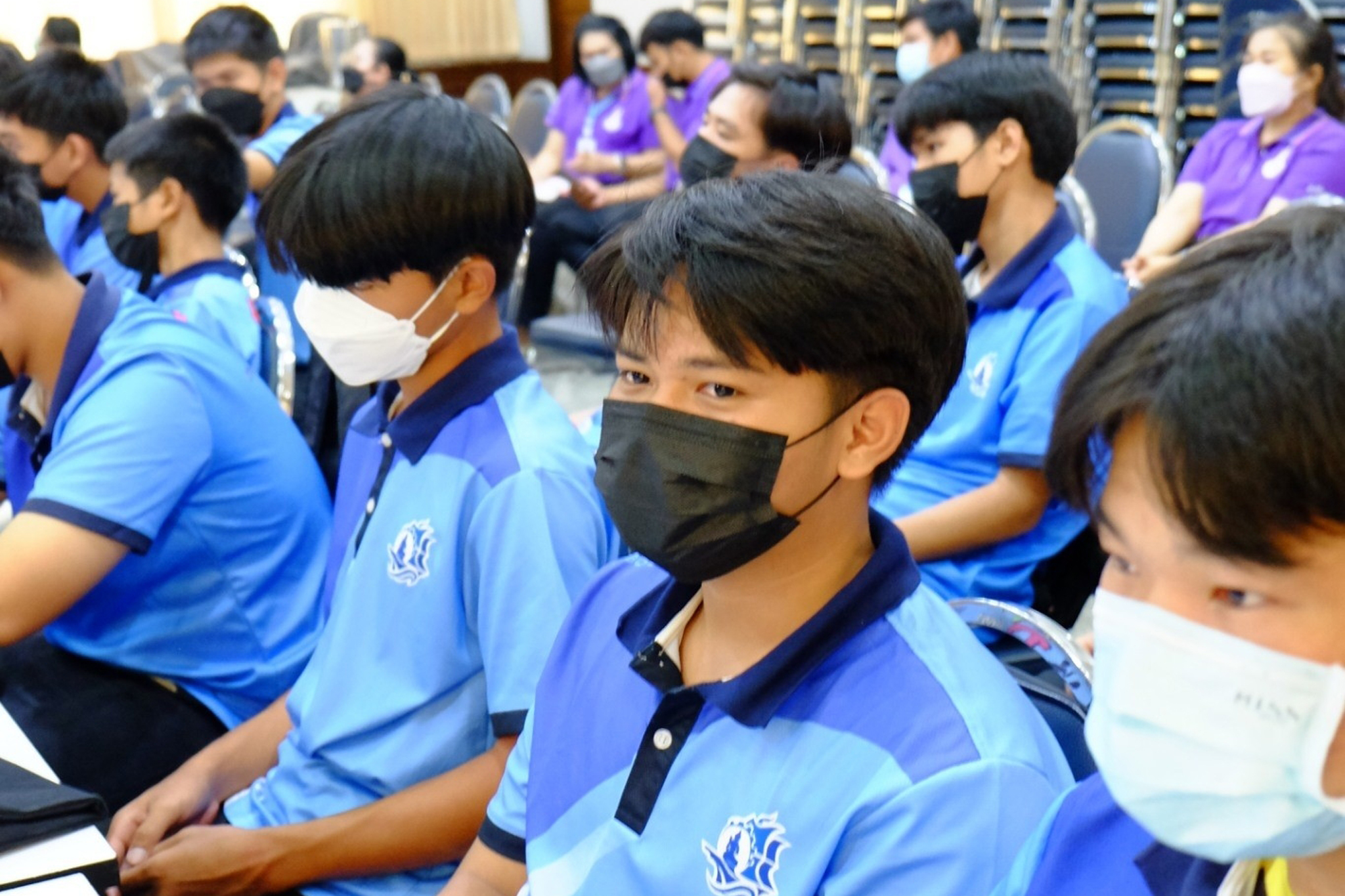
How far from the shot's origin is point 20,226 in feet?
6.21

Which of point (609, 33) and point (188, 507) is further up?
point (609, 33)

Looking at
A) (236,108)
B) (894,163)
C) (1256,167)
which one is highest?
(236,108)

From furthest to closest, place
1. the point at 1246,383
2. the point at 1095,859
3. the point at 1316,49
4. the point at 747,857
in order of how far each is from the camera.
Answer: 1. the point at 1316,49
2. the point at 747,857
3. the point at 1095,859
4. the point at 1246,383

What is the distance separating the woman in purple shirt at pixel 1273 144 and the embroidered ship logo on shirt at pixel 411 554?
3.10 m

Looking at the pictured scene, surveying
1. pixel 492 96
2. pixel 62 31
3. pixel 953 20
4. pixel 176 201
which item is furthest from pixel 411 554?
pixel 62 31

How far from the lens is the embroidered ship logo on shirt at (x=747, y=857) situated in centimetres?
96

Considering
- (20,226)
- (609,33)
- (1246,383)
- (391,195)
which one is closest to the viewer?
(1246,383)

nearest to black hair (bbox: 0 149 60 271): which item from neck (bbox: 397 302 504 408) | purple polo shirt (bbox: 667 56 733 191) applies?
neck (bbox: 397 302 504 408)

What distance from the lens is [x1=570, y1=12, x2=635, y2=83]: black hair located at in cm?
639

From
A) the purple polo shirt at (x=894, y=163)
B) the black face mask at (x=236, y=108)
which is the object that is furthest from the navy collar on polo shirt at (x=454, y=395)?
the purple polo shirt at (x=894, y=163)

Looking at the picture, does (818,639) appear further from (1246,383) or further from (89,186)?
(89,186)

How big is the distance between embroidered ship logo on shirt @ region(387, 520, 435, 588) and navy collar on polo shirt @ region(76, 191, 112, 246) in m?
2.30

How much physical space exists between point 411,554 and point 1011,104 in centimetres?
155

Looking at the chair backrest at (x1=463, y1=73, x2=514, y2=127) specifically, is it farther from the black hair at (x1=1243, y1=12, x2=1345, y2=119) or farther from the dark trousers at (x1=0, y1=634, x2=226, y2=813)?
the dark trousers at (x1=0, y1=634, x2=226, y2=813)
